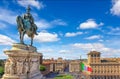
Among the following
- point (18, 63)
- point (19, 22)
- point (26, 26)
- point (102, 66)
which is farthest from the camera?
point (102, 66)

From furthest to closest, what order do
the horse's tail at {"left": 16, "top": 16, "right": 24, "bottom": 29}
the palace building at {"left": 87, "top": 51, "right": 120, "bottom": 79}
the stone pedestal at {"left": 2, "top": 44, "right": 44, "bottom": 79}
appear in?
the palace building at {"left": 87, "top": 51, "right": 120, "bottom": 79} < the horse's tail at {"left": 16, "top": 16, "right": 24, "bottom": 29} < the stone pedestal at {"left": 2, "top": 44, "right": 44, "bottom": 79}

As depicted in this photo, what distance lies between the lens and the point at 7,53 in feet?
42.3

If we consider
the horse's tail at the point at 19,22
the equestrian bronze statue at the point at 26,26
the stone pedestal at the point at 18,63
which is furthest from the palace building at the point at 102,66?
the stone pedestal at the point at 18,63

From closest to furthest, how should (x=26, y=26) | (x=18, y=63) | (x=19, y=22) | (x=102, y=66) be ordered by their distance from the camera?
(x=18, y=63) → (x=19, y=22) → (x=26, y=26) → (x=102, y=66)

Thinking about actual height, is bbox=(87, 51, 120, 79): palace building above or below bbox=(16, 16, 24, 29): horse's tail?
below

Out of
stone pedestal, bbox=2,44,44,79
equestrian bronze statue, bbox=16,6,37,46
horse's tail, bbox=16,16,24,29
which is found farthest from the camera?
equestrian bronze statue, bbox=16,6,37,46

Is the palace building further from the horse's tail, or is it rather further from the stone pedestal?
the stone pedestal

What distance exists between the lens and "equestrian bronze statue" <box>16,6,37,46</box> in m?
14.2

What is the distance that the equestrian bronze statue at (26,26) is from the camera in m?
14.2

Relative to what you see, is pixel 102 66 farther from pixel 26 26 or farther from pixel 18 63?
pixel 18 63

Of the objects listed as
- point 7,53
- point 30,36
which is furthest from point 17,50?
point 30,36

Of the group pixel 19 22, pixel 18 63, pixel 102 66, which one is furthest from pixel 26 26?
pixel 102 66

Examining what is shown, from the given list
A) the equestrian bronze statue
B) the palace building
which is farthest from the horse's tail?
the palace building

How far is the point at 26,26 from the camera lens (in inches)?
587
